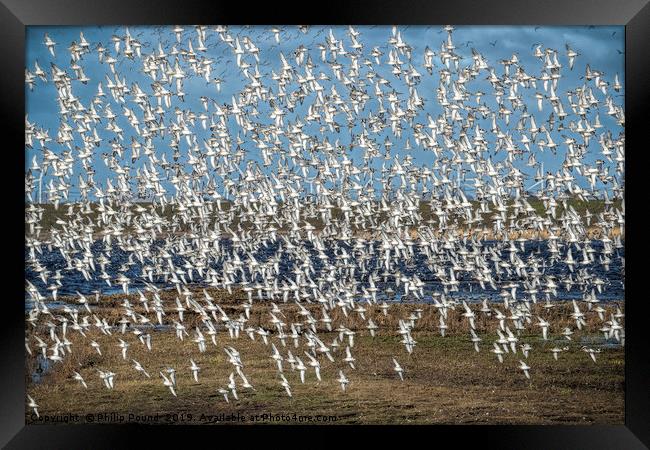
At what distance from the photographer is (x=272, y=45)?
5797 millimetres

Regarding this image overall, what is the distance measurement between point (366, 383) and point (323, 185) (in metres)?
1.67

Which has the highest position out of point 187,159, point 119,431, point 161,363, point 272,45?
point 272,45

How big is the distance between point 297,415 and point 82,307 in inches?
77.9

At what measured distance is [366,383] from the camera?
18.9ft

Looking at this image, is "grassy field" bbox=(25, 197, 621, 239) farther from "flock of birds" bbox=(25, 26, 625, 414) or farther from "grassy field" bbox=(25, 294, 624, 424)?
"grassy field" bbox=(25, 294, 624, 424)

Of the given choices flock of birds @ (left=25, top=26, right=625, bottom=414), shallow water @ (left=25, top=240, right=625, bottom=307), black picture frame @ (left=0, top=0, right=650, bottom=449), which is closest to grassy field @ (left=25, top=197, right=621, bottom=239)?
flock of birds @ (left=25, top=26, right=625, bottom=414)

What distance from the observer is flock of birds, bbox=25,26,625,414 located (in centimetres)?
577

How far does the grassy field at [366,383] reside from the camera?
18.7 feet
